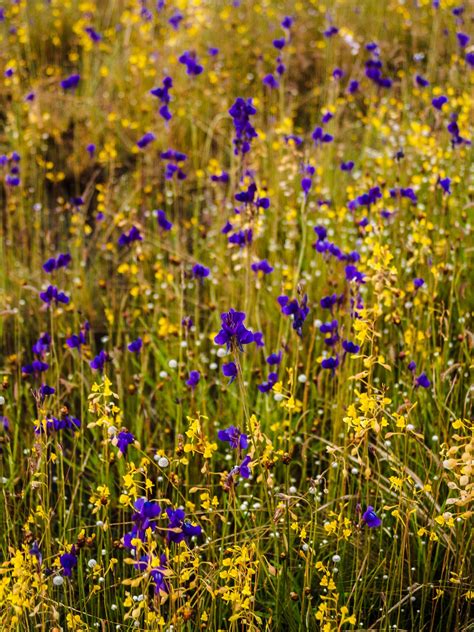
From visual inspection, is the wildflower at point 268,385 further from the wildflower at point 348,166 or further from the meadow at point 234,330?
the wildflower at point 348,166

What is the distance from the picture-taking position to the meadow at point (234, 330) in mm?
1941

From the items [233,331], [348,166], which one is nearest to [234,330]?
[233,331]

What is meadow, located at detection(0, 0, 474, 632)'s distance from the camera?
1941mm

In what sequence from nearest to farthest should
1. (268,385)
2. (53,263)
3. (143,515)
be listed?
1. (143,515)
2. (268,385)
3. (53,263)

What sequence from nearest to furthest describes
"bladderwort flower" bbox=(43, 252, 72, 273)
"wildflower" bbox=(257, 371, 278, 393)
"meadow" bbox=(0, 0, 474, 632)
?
"meadow" bbox=(0, 0, 474, 632) < "wildflower" bbox=(257, 371, 278, 393) < "bladderwort flower" bbox=(43, 252, 72, 273)

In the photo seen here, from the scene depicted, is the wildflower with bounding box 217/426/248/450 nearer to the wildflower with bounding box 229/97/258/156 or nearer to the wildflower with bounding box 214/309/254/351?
the wildflower with bounding box 214/309/254/351

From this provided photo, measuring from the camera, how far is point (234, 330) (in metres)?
1.72

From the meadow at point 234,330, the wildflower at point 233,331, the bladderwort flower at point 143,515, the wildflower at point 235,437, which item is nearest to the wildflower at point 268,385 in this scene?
the meadow at point 234,330

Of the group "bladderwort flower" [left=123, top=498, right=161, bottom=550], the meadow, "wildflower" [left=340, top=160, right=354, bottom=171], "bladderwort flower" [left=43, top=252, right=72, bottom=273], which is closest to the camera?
"bladderwort flower" [left=123, top=498, right=161, bottom=550]

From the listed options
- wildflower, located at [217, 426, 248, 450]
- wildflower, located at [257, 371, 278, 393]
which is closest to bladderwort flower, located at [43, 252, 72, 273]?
wildflower, located at [257, 371, 278, 393]

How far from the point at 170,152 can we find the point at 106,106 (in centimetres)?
210

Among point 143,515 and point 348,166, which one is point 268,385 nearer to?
point 143,515

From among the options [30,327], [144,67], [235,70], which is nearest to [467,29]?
[235,70]

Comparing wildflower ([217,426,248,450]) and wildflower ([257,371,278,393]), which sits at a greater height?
wildflower ([217,426,248,450])
